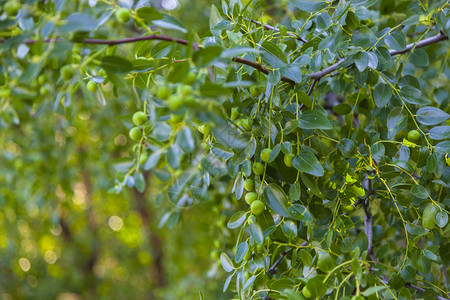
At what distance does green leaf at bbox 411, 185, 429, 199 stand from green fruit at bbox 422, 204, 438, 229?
2cm

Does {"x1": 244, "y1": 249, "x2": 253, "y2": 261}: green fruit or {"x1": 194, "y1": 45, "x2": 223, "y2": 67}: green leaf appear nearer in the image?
{"x1": 194, "y1": 45, "x2": 223, "y2": 67}: green leaf

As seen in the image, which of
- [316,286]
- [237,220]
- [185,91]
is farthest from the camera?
[237,220]

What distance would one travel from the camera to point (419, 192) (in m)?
0.56

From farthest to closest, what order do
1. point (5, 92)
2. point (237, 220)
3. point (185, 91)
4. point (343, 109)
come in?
point (5, 92), point (343, 109), point (237, 220), point (185, 91)

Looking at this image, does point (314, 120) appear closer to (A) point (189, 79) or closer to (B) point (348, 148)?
(B) point (348, 148)

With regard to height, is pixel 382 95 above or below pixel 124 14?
below

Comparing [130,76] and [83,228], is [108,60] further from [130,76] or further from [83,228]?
[83,228]

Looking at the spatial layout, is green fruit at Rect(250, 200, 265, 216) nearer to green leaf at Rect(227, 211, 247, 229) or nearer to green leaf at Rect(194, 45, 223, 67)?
green leaf at Rect(227, 211, 247, 229)

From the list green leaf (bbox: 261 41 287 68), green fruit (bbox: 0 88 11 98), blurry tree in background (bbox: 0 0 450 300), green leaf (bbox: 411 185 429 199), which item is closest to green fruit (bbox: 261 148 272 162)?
blurry tree in background (bbox: 0 0 450 300)

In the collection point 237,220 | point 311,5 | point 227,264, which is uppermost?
point 311,5

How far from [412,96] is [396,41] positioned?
0.09 metres

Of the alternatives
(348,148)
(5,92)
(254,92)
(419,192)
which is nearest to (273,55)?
(254,92)

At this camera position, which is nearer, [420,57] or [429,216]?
[429,216]

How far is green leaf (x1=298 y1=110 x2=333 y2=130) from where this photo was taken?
20.7 inches
